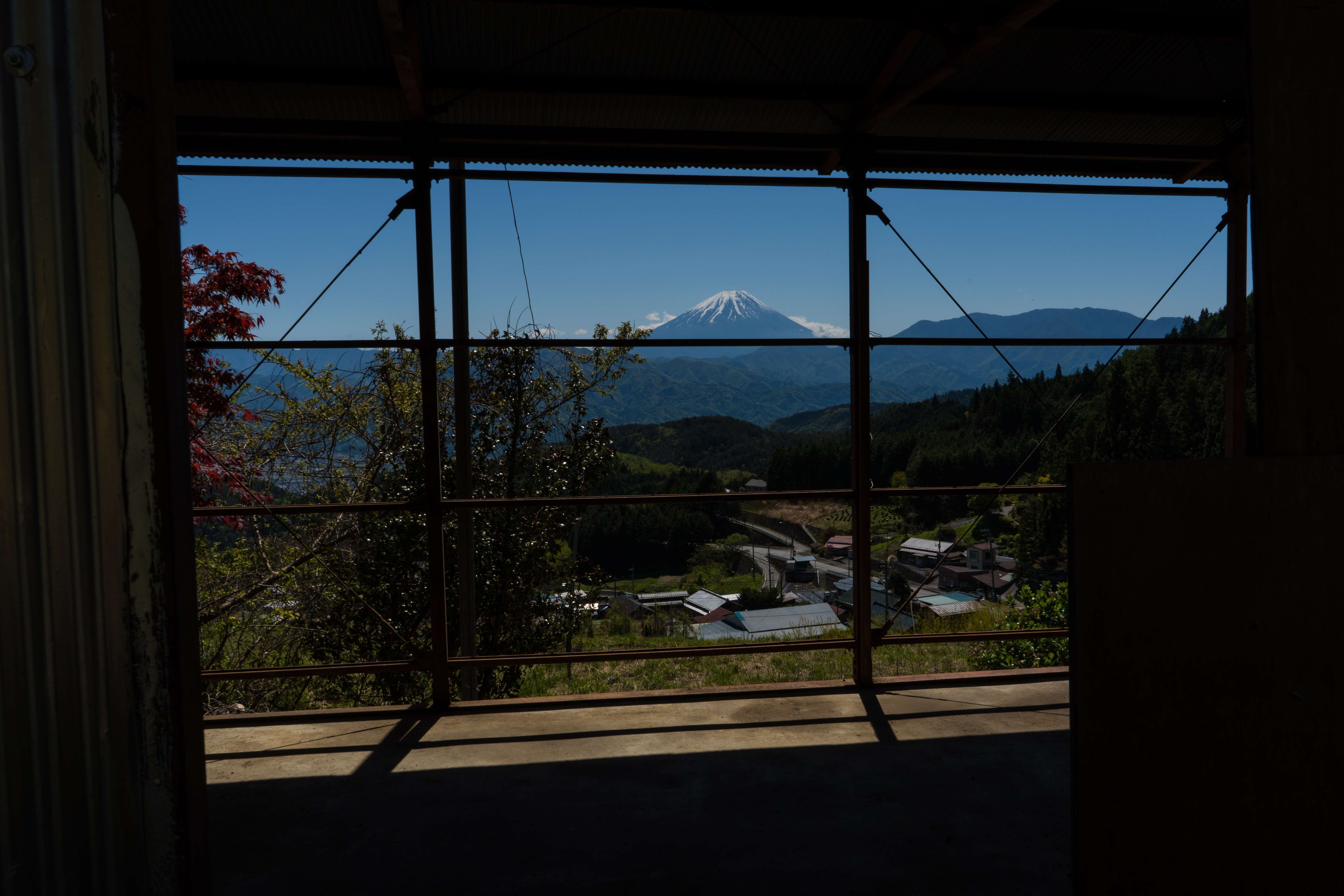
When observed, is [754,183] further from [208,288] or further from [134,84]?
[208,288]

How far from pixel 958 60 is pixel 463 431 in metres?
4.29

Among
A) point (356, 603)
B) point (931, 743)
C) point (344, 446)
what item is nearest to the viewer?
point (931, 743)

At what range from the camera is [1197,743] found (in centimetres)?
150

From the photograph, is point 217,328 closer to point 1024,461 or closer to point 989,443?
point 1024,461

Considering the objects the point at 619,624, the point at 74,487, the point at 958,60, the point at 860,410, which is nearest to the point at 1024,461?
the point at 860,410

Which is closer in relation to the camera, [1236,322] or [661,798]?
[661,798]

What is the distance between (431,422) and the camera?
4.21 meters


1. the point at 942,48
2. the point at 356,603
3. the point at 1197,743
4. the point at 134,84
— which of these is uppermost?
the point at 942,48

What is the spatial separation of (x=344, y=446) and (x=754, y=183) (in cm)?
571

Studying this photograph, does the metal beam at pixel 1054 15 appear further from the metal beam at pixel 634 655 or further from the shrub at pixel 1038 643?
the shrub at pixel 1038 643

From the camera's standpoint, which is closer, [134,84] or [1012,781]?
[134,84]

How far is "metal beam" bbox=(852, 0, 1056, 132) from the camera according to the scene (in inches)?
133

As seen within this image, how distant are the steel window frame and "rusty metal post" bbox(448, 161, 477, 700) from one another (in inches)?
50.0

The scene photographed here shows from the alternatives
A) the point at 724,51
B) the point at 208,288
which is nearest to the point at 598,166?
the point at 724,51
